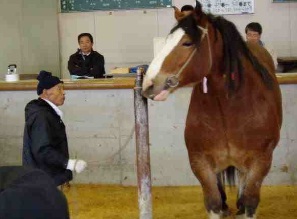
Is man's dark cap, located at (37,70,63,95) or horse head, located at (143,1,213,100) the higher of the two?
horse head, located at (143,1,213,100)

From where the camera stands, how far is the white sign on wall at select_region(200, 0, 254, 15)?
7992 millimetres

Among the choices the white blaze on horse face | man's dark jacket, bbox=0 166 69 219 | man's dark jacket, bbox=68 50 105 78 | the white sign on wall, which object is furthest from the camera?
the white sign on wall

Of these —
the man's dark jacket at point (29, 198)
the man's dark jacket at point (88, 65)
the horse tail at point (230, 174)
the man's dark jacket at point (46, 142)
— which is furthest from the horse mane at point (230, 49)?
the man's dark jacket at point (88, 65)

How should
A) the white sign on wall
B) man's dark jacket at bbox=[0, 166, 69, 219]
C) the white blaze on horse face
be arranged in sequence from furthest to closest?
the white sign on wall < the white blaze on horse face < man's dark jacket at bbox=[0, 166, 69, 219]

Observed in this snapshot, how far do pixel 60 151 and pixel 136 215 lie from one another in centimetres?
133

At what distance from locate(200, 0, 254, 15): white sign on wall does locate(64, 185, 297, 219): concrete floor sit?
11.5ft

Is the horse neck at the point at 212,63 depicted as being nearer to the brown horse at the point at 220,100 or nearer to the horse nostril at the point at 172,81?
the brown horse at the point at 220,100

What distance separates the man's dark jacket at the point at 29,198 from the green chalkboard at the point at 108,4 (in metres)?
7.65

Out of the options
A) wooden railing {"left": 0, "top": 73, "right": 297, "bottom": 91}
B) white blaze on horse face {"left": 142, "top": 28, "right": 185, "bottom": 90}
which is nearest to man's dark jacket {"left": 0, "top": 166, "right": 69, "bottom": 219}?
white blaze on horse face {"left": 142, "top": 28, "right": 185, "bottom": 90}

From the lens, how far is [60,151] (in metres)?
3.38

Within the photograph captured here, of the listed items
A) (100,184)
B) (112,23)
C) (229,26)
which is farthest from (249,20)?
(229,26)

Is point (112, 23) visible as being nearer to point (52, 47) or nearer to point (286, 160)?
point (52, 47)

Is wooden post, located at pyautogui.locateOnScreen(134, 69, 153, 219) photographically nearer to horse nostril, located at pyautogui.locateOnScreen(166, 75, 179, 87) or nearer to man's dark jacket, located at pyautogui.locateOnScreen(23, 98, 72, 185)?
horse nostril, located at pyautogui.locateOnScreen(166, 75, 179, 87)

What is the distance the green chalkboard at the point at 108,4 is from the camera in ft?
27.0
